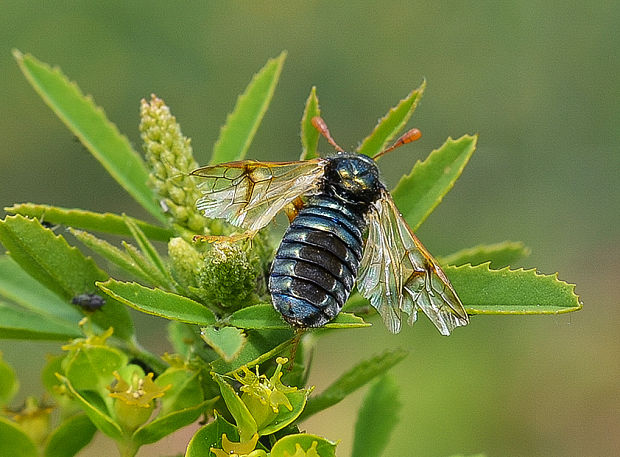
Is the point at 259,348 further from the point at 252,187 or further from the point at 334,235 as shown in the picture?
the point at 252,187

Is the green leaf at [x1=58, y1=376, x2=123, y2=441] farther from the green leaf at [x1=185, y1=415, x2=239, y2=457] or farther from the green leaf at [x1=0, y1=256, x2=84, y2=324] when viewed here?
the green leaf at [x1=0, y1=256, x2=84, y2=324]

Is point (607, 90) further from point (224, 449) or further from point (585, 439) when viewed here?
point (224, 449)

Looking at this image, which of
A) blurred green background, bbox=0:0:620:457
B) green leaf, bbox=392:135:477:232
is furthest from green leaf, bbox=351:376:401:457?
blurred green background, bbox=0:0:620:457

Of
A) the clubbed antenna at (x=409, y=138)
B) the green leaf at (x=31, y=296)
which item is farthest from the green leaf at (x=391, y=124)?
the green leaf at (x=31, y=296)

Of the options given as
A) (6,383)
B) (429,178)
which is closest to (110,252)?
(6,383)

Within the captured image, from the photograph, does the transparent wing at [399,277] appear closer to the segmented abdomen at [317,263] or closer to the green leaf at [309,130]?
the segmented abdomen at [317,263]
